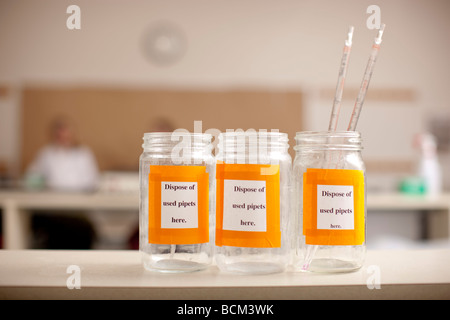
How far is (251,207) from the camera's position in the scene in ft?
1.95

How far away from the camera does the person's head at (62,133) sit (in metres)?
4.45

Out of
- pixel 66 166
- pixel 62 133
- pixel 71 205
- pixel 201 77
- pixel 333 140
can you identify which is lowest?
pixel 71 205

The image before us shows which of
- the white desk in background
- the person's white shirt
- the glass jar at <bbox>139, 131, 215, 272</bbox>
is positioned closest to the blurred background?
the person's white shirt

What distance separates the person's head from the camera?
14.6 ft

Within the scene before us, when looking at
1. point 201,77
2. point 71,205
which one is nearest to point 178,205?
point 71,205

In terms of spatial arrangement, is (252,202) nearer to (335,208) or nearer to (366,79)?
(335,208)

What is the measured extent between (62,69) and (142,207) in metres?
4.21

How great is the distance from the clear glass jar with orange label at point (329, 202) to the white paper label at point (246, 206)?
0.06 m

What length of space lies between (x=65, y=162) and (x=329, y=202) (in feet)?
13.6

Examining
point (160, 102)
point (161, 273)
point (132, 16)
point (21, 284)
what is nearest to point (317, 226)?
point (161, 273)

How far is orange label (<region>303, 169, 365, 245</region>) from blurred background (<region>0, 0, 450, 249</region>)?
385 cm

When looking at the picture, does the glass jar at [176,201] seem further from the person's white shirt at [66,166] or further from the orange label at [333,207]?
the person's white shirt at [66,166]

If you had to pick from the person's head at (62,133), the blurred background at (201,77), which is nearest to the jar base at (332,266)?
the blurred background at (201,77)

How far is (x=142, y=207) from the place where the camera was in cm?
65
